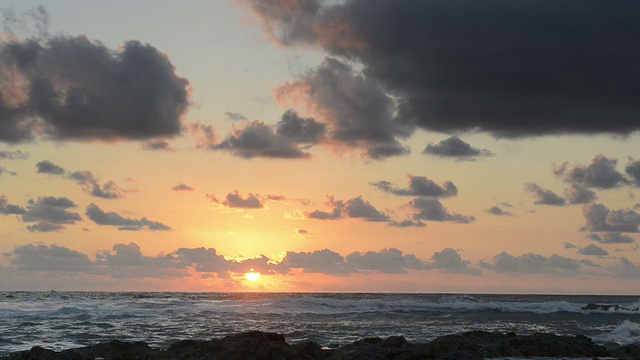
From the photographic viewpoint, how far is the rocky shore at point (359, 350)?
2198 centimetres

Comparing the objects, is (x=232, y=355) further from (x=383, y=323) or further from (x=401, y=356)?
(x=383, y=323)

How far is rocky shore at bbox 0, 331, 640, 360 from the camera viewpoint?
866 inches

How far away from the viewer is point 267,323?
167 ft

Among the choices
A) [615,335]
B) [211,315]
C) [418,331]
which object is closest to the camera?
[615,335]

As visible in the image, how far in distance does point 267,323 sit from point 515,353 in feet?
97.4

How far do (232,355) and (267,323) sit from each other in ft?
97.2

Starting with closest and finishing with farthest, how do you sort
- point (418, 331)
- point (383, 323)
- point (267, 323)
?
point (418, 331), point (267, 323), point (383, 323)

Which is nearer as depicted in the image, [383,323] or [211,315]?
[383,323]

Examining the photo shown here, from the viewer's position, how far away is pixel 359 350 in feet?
74.7

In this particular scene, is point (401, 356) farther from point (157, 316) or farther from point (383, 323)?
point (157, 316)

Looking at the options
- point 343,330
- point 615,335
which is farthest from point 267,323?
point 615,335

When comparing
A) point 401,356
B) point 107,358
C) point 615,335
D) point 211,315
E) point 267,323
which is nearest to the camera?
point 401,356

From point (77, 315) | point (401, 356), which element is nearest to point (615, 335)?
point (401, 356)

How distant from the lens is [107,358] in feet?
77.3
